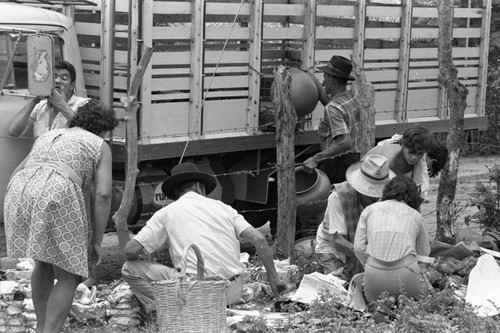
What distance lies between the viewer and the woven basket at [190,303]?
20.6 ft

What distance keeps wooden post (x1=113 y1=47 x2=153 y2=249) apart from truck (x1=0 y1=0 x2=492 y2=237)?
0.65 metres

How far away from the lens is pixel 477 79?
13469 mm

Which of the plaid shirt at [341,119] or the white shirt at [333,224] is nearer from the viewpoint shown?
the white shirt at [333,224]

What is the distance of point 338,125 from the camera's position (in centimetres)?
1010

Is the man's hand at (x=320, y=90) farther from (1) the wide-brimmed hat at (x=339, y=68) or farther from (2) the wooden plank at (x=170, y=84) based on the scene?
(2) the wooden plank at (x=170, y=84)

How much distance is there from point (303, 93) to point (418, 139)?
78.5 inches

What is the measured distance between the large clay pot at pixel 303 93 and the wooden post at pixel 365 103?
61 cm

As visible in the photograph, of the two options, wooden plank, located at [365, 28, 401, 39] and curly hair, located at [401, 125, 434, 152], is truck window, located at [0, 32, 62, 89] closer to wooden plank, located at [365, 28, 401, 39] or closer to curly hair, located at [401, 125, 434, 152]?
curly hair, located at [401, 125, 434, 152]

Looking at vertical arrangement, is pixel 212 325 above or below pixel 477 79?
below

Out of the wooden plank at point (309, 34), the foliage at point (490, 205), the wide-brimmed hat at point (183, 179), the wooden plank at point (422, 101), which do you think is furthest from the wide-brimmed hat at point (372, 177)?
the wooden plank at point (422, 101)

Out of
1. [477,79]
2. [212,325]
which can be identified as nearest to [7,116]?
[212,325]

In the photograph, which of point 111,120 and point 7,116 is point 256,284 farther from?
point 7,116

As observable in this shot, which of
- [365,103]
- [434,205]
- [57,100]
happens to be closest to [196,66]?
[365,103]

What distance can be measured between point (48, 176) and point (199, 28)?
3.38m
